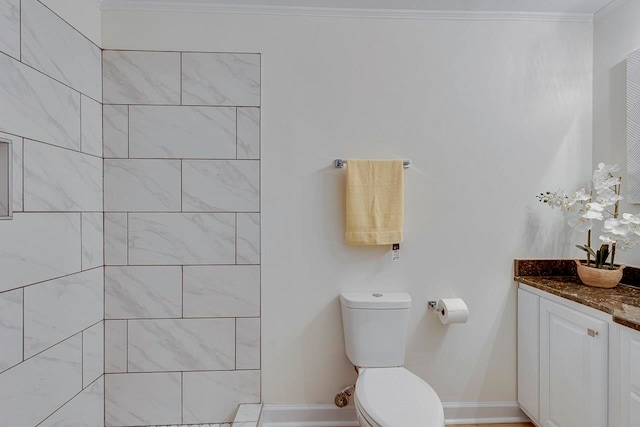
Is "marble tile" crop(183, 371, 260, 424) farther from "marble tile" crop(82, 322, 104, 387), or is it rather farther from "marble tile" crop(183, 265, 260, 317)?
"marble tile" crop(82, 322, 104, 387)

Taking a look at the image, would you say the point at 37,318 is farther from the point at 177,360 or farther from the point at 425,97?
the point at 425,97

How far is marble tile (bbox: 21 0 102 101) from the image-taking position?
4.46 ft

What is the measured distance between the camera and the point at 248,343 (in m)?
1.92

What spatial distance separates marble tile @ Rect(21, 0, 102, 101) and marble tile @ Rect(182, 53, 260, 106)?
421mm

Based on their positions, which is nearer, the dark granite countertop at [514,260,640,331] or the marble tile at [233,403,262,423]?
the dark granite countertop at [514,260,640,331]

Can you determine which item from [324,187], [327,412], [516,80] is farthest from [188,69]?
[327,412]

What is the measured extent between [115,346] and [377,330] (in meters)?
1.35

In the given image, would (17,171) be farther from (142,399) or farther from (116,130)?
(142,399)

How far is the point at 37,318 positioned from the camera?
1.38 meters

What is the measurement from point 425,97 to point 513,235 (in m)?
0.90

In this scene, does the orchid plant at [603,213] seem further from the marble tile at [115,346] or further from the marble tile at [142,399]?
the marble tile at [115,346]

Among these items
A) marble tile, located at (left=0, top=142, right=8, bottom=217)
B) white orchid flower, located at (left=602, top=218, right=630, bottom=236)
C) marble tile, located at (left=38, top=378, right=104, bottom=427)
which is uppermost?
marble tile, located at (left=0, top=142, right=8, bottom=217)

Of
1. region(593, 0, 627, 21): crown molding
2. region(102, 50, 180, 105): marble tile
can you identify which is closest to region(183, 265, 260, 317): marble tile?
region(102, 50, 180, 105): marble tile

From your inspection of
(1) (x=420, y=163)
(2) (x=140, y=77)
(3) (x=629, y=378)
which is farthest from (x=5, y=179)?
(3) (x=629, y=378)
